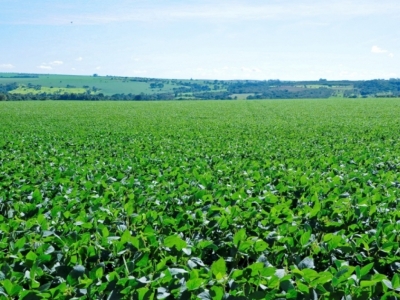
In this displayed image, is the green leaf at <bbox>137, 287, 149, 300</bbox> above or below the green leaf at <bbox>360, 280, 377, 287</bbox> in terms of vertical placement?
below

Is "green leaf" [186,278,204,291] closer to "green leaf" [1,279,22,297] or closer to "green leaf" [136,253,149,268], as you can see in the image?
"green leaf" [136,253,149,268]

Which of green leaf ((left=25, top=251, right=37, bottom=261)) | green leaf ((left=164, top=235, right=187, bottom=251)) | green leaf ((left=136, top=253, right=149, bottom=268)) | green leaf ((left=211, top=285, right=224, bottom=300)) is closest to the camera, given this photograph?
green leaf ((left=211, top=285, right=224, bottom=300))

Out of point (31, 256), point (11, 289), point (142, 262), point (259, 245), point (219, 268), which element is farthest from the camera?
point (259, 245)

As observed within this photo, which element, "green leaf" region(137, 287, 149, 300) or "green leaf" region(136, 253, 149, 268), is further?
"green leaf" region(136, 253, 149, 268)

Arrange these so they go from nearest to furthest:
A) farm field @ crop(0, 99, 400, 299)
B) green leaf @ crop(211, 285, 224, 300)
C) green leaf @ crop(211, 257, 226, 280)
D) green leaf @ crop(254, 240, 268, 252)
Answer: green leaf @ crop(211, 285, 224, 300) → farm field @ crop(0, 99, 400, 299) → green leaf @ crop(211, 257, 226, 280) → green leaf @ crop(254, 240, 268, 252)

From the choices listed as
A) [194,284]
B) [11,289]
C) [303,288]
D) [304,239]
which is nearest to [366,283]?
[303,288]

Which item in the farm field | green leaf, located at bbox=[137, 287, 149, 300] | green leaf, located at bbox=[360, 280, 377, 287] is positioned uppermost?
green leaf, located at bbox=[360, 280, 377, 287]

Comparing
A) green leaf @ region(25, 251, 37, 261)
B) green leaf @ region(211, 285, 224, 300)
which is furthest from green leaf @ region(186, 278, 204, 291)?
green leaf @ region(25, 251, 37, 261)

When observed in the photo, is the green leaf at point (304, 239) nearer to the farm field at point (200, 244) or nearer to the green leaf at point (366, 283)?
the farm field at point (200, 244)

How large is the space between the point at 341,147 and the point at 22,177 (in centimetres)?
1025

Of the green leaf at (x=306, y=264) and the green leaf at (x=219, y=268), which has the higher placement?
the green leaf at (x=219, y=268)

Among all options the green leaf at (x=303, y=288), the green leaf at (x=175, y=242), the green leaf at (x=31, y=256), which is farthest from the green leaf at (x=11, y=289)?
the green leaf at (x=303, y=288)

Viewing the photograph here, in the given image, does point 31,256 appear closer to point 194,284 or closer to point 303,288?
point 194,284

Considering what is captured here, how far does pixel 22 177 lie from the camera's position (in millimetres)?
7301
